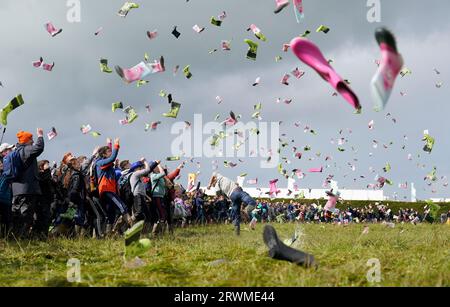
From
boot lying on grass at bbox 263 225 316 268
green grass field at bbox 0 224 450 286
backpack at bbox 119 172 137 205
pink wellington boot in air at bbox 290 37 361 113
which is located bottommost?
green grass field at bbox 0 224 450 286

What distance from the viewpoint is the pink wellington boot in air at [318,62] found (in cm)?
406

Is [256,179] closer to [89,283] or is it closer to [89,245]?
[89,245]

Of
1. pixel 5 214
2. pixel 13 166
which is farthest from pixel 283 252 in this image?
pixel 5 214

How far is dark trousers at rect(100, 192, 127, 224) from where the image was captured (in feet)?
35.1

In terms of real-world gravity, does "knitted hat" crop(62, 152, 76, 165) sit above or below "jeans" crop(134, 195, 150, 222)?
above

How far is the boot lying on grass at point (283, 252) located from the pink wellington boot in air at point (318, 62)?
1.89 metres

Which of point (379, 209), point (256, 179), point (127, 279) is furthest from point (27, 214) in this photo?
point (379, 209)

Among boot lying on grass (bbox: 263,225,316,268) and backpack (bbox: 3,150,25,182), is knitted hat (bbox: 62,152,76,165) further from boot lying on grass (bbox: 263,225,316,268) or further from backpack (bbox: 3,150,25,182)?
boot lying on grass (bbox: 263,225,316,268)

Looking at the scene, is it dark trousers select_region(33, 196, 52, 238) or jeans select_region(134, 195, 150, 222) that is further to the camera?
jeans select_region(134, 195, 150, 222)

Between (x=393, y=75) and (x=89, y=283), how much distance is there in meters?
3.36

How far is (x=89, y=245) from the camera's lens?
891 centimetres

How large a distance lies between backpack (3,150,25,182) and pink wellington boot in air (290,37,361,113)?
22.0 ft

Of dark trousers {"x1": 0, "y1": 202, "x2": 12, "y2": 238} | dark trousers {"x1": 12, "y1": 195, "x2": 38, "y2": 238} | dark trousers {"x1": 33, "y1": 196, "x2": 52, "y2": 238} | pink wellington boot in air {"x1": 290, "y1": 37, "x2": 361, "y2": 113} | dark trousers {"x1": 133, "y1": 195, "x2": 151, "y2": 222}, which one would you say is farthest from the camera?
dark trousers {"x1": 133, "y1": 195, "x2": 151, "y2": 222}

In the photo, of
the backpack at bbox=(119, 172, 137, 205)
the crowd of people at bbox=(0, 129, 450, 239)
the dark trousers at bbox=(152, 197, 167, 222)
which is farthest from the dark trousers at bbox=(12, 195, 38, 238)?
the backpack at bbox=(119, 172, 137, 205)
